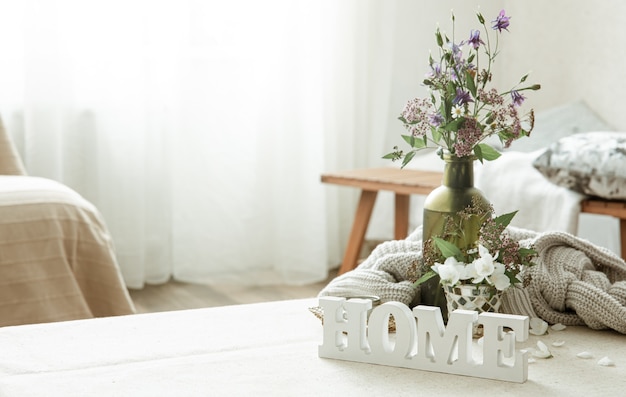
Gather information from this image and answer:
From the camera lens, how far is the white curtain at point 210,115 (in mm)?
3021

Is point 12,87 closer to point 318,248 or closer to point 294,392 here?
point 318,248

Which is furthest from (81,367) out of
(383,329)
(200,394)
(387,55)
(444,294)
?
(387,55)

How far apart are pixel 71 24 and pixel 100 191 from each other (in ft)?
1.76

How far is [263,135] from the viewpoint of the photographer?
3381mm

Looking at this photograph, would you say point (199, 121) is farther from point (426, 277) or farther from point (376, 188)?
point (426, 277)

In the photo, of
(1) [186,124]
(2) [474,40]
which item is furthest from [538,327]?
(1) [186,124]

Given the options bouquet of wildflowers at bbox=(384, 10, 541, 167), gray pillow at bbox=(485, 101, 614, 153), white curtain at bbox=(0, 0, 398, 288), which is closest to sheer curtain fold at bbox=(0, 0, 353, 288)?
white curtain at bbox=(0, 0, 398, 288)

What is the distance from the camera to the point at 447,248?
125cm

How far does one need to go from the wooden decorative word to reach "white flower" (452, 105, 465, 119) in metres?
0.28

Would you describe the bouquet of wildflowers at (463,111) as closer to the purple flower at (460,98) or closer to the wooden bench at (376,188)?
the purple flower at (460,98)

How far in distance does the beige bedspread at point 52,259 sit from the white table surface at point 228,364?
2.60 feet

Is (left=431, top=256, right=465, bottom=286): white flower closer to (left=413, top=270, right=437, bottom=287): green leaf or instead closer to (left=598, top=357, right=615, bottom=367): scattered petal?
(left=413, top=270, right=437, bottom=287): green leaf

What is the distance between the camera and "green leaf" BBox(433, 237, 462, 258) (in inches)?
49.4

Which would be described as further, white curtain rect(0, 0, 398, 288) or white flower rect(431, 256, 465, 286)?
white curtain rect(0, 0, 398, 288)
